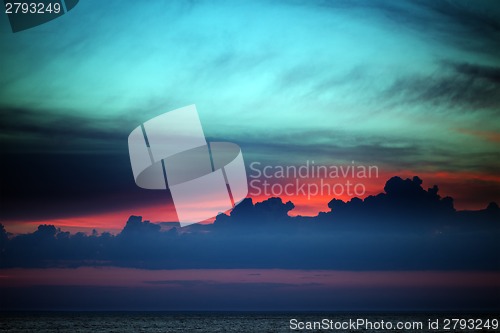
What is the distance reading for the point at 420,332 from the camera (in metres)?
89.2

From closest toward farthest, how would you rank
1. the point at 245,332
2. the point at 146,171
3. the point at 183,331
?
A: the point at 146,171 → the point at 245,332 → the point at 183,331

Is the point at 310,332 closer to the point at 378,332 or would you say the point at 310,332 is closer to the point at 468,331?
the point at 378,332

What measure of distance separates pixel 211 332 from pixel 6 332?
27541mm

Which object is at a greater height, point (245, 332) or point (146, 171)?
point (146, 171)

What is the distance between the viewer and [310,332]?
279 feet

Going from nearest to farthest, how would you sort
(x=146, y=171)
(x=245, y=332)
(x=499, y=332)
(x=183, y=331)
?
(x=146, y=171), (x=499, y=332), (x=245, y=332), (x=183, y=331)

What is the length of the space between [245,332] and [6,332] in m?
32.2

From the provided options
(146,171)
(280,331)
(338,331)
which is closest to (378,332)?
(338,331)

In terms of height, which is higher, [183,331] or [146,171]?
[146,171]

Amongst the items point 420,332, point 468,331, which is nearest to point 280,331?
point 420,332

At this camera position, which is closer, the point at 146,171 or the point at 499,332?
the point at 146,171

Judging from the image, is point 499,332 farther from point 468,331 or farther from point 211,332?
point 211,332

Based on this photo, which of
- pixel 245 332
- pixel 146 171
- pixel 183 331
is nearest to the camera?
pixel 146 171

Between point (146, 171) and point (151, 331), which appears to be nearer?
point (146, 171)
